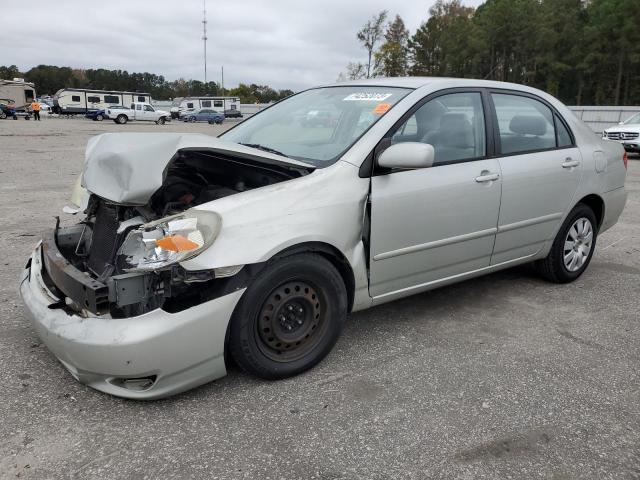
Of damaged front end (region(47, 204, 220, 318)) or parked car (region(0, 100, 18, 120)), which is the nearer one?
damaged front end (region(47, 204, 220, 318))

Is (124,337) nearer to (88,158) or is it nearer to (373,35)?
(88,158)

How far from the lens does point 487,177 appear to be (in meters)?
3.51

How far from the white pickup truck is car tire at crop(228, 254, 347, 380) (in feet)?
140

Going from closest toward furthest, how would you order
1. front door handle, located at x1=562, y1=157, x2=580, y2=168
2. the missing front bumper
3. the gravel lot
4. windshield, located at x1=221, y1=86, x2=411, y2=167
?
the gravel lot → the missing front bumper → windshield, located at x1=221, y1=86, x2=411, y2=167 → front door handle, located at x1=562, y1=157, x2=580, y2=168

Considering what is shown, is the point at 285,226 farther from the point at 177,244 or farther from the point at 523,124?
the point at 523,124

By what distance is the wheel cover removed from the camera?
267 centimetres

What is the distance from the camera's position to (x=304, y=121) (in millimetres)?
3613

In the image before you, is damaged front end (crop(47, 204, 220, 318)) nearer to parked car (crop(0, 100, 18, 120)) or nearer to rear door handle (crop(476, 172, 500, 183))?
rear door handle (crop(476, 172, 500, 183))

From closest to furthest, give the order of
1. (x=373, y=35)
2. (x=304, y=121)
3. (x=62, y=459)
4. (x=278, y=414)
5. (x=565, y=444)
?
(x=62, y=459) < (x=565, y=444) < (x=278, y=414) < (x=304, y=121) < (x=373, y=35)

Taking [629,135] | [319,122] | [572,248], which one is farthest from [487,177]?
[629,135]

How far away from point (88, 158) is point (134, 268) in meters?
0.88

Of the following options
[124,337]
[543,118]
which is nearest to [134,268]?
[124,337]


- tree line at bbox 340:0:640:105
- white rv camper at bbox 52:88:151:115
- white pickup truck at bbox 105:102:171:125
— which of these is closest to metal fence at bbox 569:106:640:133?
tree line at bbox 340:0:640:105

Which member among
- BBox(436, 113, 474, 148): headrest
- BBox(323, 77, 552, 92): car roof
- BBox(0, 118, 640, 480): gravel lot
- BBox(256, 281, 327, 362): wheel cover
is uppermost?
BBox(323, 77, 552, 92): car roof
